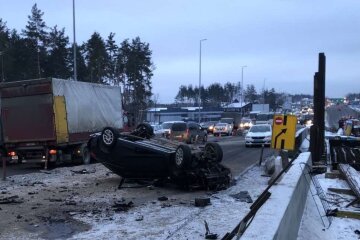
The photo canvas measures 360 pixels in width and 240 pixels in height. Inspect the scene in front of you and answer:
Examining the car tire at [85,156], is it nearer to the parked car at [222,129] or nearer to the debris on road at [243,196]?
the debris on road at [243,196]

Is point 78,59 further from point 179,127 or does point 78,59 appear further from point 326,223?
point 326,223

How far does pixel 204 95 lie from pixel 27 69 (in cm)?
12184

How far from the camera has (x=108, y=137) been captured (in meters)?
14.6

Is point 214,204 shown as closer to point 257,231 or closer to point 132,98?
point 257,231

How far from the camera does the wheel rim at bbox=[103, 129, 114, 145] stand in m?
14.5

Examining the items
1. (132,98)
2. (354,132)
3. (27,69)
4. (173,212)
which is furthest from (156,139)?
(132,98)

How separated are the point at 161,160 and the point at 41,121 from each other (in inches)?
334

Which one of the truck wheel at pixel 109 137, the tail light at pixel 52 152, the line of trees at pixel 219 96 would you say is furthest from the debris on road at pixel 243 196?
the line of trees at pixel 219 96

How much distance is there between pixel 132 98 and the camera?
268ft

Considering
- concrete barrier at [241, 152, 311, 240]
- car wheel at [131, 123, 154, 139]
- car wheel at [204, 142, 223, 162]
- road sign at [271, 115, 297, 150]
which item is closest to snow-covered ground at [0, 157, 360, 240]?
concrete barrier at [241, 152, 311, 240]

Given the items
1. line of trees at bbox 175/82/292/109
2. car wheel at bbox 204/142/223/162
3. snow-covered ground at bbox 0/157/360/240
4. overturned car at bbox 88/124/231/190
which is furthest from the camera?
line of trees at bbox 175/82/292/109

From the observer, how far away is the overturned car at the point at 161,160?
43.9 feet

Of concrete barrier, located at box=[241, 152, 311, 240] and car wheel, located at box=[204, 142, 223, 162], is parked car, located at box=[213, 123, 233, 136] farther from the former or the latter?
concrete barrier, located at box=[241, 152, 311, 240]

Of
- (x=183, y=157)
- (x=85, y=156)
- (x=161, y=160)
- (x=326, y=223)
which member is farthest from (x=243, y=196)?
(x=85, y=156)
